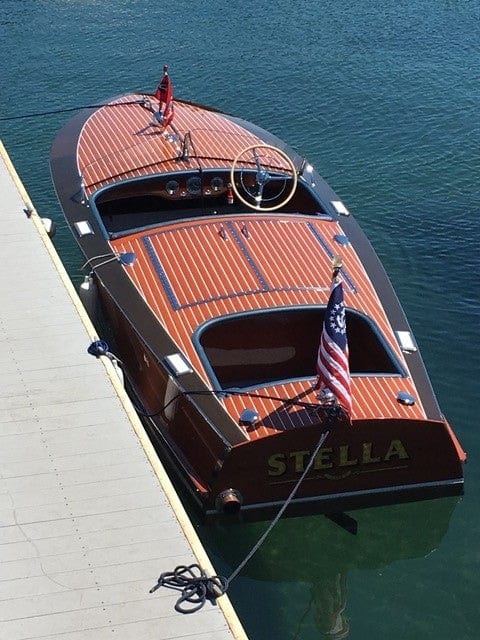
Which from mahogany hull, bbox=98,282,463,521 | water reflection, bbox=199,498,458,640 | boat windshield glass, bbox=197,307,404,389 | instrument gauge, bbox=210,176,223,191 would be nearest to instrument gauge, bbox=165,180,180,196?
instrument gauge, bbox=210,176,223,191

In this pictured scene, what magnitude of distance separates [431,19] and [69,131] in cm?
2505

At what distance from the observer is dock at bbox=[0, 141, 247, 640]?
35.2ft

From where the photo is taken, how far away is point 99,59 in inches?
1492

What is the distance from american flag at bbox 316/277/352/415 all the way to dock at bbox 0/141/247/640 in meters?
3.42

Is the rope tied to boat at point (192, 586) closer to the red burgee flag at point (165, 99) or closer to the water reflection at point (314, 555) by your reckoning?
the water reflection at point (314, 555)

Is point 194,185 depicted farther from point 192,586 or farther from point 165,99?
point 192,586

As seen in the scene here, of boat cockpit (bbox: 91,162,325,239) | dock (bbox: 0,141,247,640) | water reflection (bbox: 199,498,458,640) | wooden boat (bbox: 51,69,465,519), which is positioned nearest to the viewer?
dock (bbox: 0,141,247,640)

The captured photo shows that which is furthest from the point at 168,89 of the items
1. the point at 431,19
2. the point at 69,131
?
the point at 431,19

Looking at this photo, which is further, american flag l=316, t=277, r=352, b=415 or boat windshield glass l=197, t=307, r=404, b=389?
boat windshield glass l=197, t=307, r=404, b=389

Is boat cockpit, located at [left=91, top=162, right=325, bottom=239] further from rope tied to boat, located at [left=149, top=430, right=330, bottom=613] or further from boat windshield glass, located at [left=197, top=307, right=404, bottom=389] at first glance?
rope tied to boat, located at [left=149, top=430, right=330, bottom=613]

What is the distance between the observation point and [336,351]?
14.9 metres

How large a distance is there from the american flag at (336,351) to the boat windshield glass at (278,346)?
6.20 ft

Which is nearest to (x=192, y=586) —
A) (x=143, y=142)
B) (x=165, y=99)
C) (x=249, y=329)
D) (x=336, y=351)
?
(x=336, y=351)

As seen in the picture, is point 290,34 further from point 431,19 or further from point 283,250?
point 283,250
